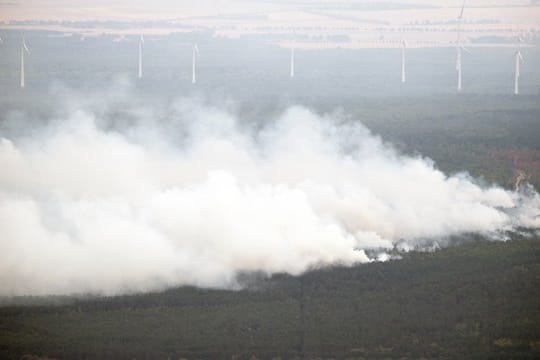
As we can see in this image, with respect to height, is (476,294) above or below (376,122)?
below

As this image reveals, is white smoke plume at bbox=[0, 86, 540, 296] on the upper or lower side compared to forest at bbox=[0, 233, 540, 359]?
upper

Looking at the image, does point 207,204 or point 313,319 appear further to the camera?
point 207,204

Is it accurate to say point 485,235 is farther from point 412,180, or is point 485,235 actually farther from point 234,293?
point 234,293

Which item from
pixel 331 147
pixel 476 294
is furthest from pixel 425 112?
pixel 476 294

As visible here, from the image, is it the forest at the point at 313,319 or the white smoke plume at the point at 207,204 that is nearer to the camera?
the forest at the point at 313,319

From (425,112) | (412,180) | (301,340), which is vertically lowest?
(301,340)

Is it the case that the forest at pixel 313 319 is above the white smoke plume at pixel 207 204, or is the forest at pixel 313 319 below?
below

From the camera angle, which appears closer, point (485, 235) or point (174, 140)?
point (485, 235)

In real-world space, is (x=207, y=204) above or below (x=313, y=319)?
above
